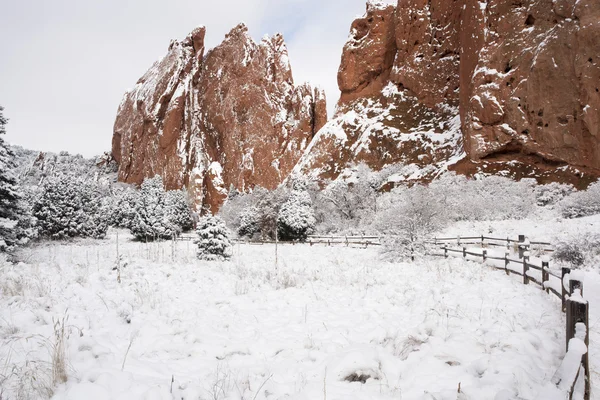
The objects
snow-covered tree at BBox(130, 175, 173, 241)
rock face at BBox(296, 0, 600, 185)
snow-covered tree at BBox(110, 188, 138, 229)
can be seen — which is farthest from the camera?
snow-covered tree at BBox(110, 188, 138, 229)

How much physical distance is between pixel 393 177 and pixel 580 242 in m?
36.0

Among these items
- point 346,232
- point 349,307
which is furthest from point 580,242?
point 346,232

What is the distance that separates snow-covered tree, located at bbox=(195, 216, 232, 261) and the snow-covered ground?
25.3ft

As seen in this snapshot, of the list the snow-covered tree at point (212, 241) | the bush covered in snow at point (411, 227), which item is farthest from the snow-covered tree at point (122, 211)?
the bush covered in snow at point (411, 227)

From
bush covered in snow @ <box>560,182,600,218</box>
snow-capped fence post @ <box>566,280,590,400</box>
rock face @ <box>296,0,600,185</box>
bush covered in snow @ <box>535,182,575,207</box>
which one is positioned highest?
rock face @ <box>296,0,600,185</box>

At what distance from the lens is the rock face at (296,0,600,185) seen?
33281mm

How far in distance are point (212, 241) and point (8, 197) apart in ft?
30.5

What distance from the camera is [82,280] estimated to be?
25.4 ft

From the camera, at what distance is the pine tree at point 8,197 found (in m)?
14.0

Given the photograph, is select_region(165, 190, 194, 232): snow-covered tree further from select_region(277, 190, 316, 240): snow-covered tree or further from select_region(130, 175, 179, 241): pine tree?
select_region(277, 190, 316, 240): snow-covered tree

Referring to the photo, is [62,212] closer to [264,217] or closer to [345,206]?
[264,217]

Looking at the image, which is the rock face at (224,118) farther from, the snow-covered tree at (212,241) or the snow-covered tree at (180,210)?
the snow-covered tree at (212,241)

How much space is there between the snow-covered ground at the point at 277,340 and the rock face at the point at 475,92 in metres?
35.0

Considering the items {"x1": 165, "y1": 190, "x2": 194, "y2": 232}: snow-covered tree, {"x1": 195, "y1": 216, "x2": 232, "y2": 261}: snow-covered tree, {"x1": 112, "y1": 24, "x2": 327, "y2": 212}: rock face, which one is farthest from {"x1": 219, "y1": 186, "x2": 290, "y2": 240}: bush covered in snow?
{"x1": 112, "y1": 24, "x2": 327, "y2": 212}: rock face
